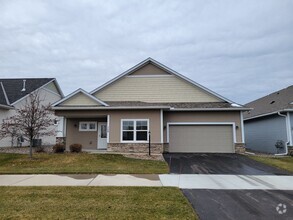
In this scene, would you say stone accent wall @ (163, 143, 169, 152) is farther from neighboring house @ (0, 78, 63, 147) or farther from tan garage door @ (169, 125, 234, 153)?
neighboring house @ (0, 78, 63, 147)

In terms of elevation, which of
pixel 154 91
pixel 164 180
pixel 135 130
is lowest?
pixel 164 180

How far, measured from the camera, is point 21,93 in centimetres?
2253

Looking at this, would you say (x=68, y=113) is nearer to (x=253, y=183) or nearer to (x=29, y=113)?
(x=29, y=113)

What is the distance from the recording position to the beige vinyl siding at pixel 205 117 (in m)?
17.2


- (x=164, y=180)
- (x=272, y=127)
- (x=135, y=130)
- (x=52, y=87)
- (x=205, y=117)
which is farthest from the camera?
(x=52, y=87)

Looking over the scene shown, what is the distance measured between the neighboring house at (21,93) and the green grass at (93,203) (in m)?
11.2

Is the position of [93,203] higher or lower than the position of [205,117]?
lower

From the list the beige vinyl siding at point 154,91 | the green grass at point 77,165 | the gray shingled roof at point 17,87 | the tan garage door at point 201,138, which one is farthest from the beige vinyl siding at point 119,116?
the gray shingled roof at point 17,87

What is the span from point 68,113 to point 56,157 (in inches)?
168

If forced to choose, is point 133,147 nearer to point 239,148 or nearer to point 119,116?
point 119,116

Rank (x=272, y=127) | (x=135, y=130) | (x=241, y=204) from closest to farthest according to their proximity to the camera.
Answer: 1. (x=241, y=204)
2. (x=135, y=130)
3. (x=272, y=127)

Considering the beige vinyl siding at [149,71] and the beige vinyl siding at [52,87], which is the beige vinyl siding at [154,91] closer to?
the beige vinyl siding at [149,71]

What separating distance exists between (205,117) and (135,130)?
17.2 ft

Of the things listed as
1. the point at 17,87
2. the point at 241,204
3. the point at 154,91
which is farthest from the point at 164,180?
the point at 17,87
